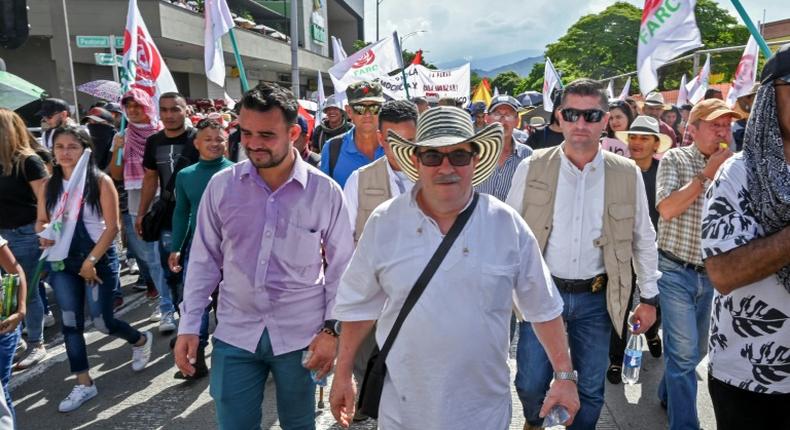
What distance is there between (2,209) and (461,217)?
4195 mm

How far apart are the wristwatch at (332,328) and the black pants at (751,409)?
61.1 inches

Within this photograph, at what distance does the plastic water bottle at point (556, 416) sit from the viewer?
216 cm

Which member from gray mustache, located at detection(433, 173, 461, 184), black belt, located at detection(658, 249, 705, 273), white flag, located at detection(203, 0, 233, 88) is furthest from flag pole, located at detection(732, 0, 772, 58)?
white flag, located at detection(203, 0, 233, 88)

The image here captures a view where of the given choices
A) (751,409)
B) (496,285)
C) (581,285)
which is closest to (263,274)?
(496,285)

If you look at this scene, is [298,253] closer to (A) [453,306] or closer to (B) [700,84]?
(A) [453,306]

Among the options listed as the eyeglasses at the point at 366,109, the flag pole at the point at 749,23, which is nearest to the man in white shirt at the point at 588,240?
the eyeglasses at the point at 366,109

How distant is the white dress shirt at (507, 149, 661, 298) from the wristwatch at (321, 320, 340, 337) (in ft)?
3.96

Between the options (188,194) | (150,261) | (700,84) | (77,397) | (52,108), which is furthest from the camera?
(700,84)

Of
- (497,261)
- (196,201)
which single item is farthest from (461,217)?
(196,201)

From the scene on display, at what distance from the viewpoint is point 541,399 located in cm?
329

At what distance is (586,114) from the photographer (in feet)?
10.5

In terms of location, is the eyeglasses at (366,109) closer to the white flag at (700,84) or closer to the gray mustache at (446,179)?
the gray mustache at (446,179)

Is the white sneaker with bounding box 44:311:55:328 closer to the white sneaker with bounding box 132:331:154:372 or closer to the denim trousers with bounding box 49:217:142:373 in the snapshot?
the white sneaker with bounding box 132:331:154:372

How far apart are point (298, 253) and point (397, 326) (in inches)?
33.5
